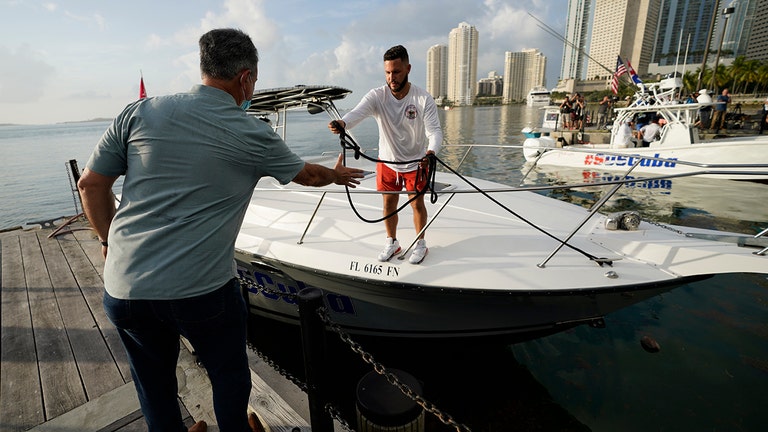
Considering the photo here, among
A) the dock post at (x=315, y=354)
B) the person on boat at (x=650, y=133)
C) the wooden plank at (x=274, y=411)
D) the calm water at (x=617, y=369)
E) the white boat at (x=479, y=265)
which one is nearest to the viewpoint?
the dock post at (x=315, y=354)

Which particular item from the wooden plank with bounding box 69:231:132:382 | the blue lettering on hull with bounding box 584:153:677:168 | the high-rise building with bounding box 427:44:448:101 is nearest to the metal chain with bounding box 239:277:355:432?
the wooden plank with bounding box 69:231:132:382

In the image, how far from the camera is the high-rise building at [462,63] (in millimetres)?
116750

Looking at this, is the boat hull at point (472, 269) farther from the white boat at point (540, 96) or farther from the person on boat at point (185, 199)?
the white boat at point (540, 96)

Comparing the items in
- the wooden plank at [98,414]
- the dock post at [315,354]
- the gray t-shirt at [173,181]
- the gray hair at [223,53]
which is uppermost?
the gray hair at [223,53]

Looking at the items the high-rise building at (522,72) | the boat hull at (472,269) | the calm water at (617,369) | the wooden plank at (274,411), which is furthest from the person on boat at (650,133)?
the high-rise building at (522,72)

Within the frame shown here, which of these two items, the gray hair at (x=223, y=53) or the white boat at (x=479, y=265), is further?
the white boat at (x=479, y=265)

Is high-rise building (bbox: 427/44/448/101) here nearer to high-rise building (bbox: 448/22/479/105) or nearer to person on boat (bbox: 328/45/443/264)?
high-rise building (bbox: 448/22/479/105)

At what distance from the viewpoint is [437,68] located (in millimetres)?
118625

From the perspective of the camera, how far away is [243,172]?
1705mm

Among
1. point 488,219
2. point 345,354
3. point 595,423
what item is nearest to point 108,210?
point 345,354

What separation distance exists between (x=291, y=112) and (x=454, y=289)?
460cm

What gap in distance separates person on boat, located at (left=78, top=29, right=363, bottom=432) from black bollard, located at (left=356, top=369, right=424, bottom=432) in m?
0.81

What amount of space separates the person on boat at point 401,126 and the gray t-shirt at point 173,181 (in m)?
1.55

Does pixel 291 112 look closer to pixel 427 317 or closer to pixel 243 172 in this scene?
pixel 427 317
